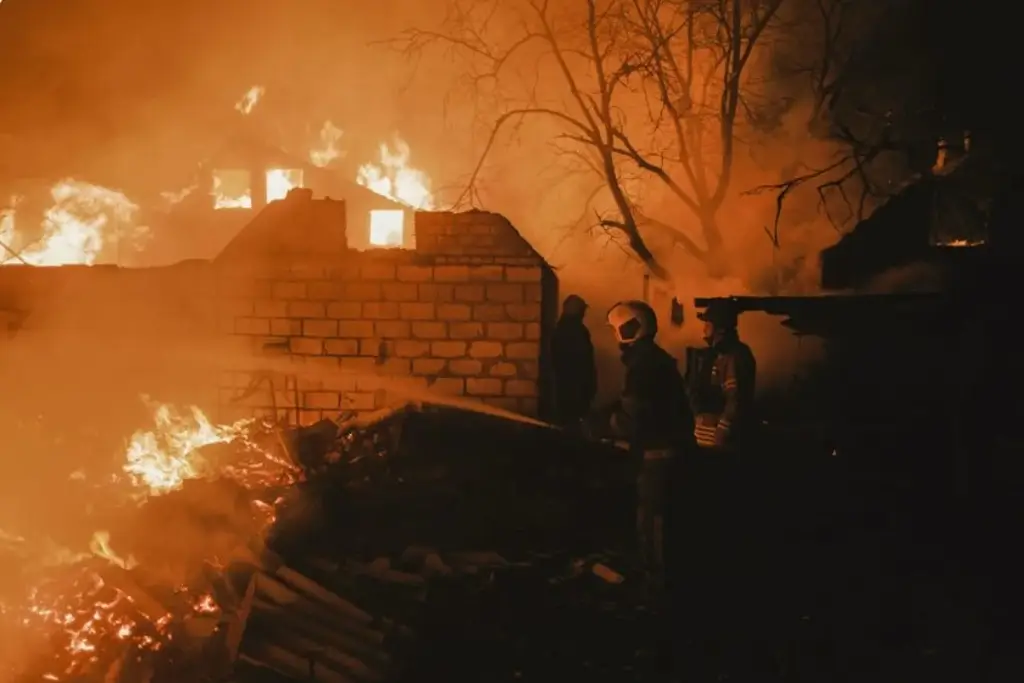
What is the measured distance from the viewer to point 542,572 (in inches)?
259

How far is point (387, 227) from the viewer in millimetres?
21562

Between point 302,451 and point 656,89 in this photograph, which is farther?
point 656,89

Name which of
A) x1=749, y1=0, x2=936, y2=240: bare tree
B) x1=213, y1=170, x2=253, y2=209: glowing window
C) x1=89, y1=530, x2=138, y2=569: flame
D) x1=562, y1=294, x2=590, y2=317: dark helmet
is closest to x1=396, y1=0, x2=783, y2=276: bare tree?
x1=749, y1=0, x2=936, y2=240: bare tree

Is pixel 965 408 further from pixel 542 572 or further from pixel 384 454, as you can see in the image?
pixel 384 454

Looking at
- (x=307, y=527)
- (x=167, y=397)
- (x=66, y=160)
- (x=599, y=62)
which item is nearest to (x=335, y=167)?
(x=66, y=160)

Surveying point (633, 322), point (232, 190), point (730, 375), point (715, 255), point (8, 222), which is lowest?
point (730, 375)

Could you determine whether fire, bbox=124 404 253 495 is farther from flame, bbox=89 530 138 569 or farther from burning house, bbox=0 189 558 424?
flame, bbox=89 530 138 569

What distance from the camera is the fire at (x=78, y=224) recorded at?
84.6ft

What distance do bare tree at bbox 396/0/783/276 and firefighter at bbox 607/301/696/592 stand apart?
27.1ft

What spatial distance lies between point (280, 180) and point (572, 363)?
20.0m

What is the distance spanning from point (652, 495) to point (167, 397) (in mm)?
5243

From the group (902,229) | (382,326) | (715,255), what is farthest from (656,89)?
(382,326)

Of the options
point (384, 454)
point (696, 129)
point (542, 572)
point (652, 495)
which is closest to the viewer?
point (652, 495)

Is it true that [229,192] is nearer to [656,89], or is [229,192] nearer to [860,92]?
[656,89]
